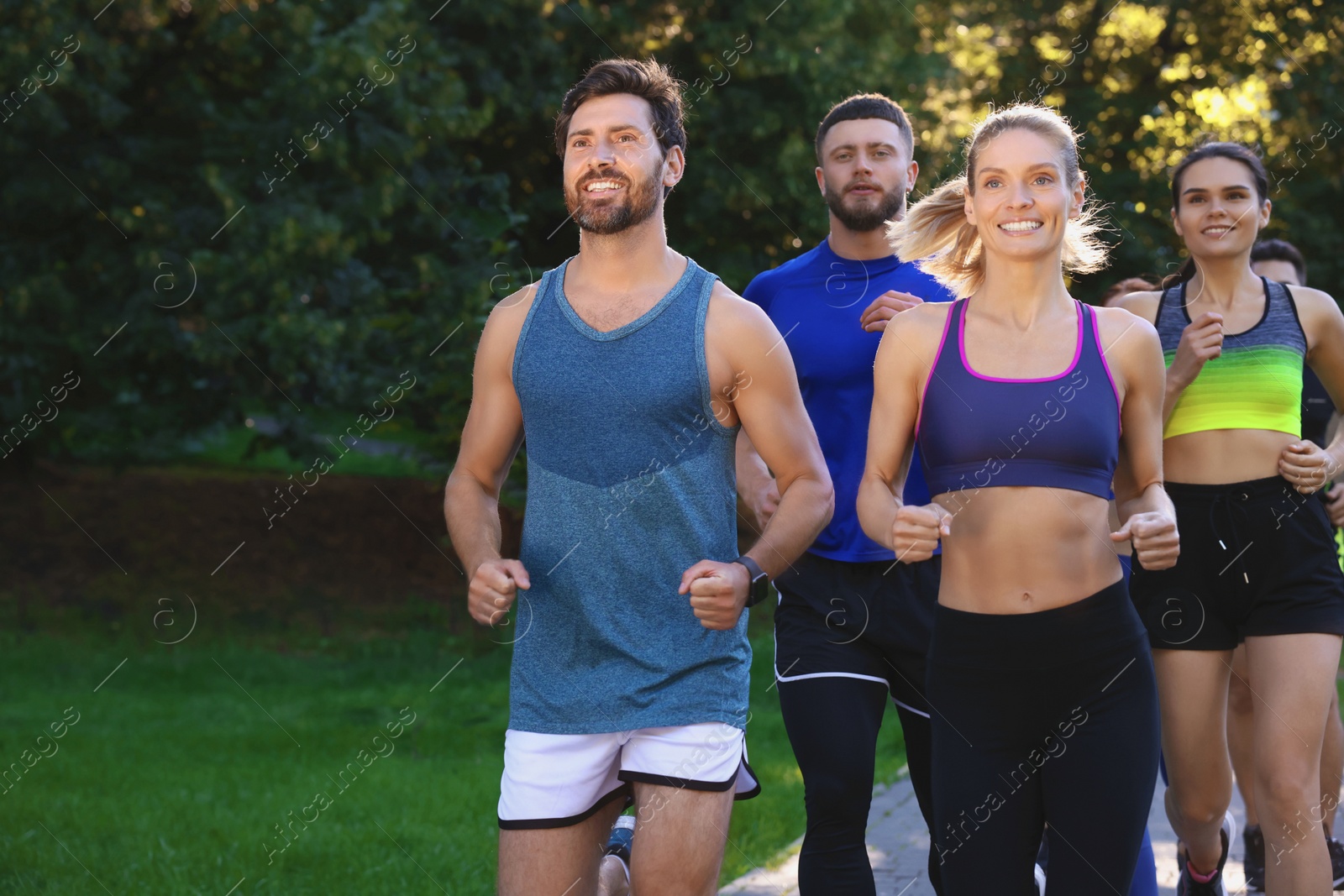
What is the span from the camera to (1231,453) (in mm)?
4691

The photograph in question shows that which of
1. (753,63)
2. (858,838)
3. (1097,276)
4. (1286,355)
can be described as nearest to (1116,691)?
(858,838)

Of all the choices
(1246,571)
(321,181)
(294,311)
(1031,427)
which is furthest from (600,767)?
(321,181)

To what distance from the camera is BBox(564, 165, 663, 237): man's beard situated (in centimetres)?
353

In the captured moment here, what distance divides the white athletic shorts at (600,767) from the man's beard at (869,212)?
6.21ft

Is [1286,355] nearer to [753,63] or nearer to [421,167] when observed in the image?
[421,167]

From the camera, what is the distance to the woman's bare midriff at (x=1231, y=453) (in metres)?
4.68

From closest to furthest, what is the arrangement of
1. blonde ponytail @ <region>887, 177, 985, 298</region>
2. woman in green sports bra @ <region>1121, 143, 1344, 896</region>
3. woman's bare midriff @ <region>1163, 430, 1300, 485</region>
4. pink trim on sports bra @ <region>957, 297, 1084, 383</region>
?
1. pink trim on sports bra @ <region>957, 297, 1084, 383</region>
2. blonde ponytail @ <region>887, 177, 985, 298</region>
3. woman in green sports bra @ <region>1121, 143, 1344, 896</region>
4. woman's bare midriff @ <region>1163, 430, 1300, 485</region>

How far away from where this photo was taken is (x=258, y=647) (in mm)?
12953

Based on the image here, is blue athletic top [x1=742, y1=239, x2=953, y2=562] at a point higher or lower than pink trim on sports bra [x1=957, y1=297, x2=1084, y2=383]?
lower

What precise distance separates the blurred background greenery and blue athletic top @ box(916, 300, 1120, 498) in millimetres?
4226

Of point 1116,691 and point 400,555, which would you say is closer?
point 1116,691

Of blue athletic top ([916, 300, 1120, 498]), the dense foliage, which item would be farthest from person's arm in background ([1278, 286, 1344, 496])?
the dense foliage

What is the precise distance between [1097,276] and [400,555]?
9.12 m

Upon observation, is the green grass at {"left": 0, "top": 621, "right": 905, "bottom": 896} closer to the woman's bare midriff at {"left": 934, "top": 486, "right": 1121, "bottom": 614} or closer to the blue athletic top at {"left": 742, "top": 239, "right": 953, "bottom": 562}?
the blue athletic top at {"left": 742, "top": 239, "right": 953, "bottom": 562}
